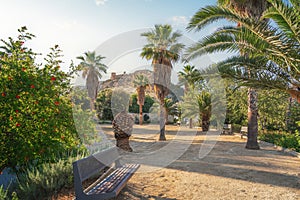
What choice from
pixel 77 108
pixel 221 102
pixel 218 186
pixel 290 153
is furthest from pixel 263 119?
pixel 77 108

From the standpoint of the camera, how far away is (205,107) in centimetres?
1978

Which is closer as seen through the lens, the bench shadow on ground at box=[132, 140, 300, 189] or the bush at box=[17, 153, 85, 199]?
the bush at box=[17, 153, 85, 199]

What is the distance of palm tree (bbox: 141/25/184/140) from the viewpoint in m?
14.8

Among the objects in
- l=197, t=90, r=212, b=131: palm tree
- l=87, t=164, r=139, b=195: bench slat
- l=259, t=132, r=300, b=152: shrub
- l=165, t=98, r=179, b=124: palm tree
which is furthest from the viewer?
l=165, t=98, r=179, b=124: palm tree

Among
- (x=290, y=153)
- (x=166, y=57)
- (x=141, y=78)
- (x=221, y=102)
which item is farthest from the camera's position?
(x=141, y=78)

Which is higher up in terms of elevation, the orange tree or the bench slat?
the orange tree

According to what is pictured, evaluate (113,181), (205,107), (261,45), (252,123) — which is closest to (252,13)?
(261,45)

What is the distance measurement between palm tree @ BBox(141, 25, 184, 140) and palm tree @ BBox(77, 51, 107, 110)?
1985 cm

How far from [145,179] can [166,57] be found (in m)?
10.7

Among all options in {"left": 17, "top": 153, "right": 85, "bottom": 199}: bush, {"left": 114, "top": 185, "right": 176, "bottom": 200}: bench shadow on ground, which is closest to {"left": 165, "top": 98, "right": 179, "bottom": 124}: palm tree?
{"left": 114, "top": 185, "right": 176, "bottom": 200}: bench shadow on ground

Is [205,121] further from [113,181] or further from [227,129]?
[113,181]

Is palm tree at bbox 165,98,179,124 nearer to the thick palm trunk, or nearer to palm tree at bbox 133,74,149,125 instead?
palm tree at bbox 133,74,149,125

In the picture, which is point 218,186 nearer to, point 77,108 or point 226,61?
point 77,108

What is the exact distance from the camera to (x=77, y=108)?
20.4 feet
